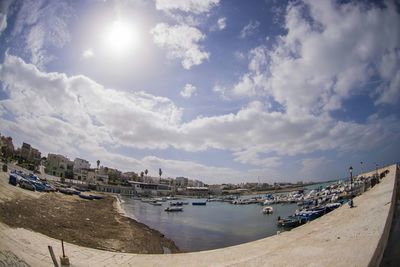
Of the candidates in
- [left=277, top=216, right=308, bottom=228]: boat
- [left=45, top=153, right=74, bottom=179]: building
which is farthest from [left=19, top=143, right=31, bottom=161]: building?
[left=277, top=216, right=308, bottom=228]: boat

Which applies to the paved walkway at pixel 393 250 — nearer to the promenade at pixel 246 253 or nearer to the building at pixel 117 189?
the promenade at pixel 246 253

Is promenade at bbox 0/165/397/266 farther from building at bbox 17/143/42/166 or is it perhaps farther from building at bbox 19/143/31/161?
building at bbox 19/143/31/161

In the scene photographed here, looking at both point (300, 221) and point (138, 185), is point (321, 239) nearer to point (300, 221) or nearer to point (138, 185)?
point (300, 221)

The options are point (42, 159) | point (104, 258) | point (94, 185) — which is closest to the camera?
point (104, 258)

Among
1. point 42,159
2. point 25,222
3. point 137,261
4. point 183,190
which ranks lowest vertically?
point 183,190

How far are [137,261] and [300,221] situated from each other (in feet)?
79.4

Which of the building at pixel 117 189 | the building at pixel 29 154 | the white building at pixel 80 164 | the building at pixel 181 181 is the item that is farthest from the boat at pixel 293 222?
the building at pixel 181 181

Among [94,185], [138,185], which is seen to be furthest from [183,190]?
[94,185]

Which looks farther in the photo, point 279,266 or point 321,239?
point 321,239

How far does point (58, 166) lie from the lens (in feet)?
252

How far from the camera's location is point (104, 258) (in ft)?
38.6

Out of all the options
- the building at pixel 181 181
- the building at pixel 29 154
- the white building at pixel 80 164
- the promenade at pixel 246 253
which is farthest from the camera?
the building at pixel 181 181

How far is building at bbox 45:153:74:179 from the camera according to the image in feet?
245

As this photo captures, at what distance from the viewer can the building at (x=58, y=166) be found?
2937 inches
